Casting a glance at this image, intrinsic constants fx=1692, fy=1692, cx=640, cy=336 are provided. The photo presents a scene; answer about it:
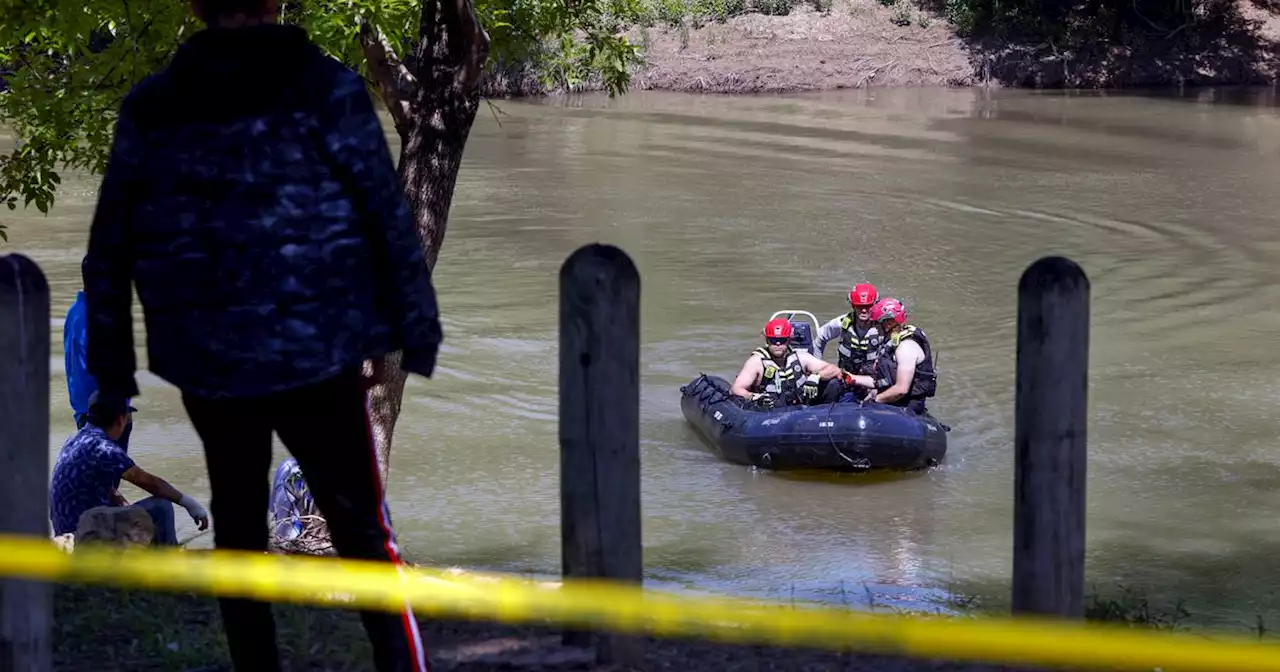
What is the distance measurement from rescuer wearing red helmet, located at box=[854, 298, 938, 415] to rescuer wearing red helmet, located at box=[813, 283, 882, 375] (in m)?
0.11

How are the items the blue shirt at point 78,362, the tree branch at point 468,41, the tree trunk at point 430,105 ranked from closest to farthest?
the blue shirt at point 78,362
the tree branch at point 468,41
the tree trunk at point 430,105

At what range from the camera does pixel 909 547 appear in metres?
10.4

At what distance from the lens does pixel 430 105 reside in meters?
8.45

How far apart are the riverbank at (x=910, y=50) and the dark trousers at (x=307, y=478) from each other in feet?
125

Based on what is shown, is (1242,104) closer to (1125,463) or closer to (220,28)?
(1125,463)

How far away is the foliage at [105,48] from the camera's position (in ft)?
25.2

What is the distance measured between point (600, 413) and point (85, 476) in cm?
404

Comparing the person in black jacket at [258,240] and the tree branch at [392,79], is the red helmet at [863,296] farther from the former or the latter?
the person in black jacket at [258,240]

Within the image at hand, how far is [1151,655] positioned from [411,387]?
1220 cm

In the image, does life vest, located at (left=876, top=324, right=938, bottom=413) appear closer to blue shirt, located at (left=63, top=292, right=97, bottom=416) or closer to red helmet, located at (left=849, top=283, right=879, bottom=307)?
red helmet, located at (left=849, top=283, right=879, bottom=307)

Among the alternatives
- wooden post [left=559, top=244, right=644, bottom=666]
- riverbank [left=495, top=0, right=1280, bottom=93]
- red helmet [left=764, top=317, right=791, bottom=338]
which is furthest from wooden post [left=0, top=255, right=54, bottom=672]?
riverbank [left=495, top=0, right=1280, bottom=93]

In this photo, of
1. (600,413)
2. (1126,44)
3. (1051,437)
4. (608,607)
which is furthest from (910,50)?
(608,607)

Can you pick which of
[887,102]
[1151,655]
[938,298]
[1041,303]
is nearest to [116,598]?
[1041,303]

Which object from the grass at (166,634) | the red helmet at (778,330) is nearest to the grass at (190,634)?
the grass at (166,634)
